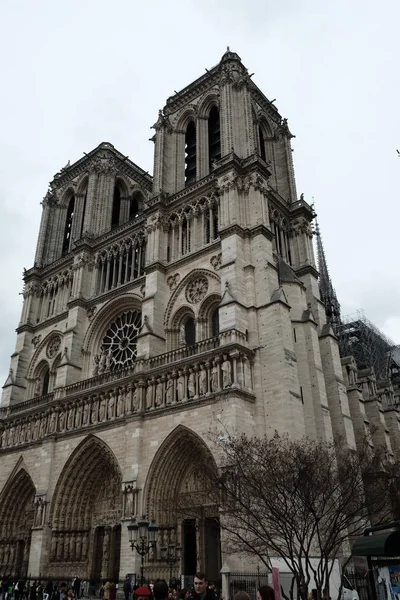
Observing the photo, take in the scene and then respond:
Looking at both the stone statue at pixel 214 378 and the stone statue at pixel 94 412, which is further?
the stone statue at pixel 94 412

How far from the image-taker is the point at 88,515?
973 inches

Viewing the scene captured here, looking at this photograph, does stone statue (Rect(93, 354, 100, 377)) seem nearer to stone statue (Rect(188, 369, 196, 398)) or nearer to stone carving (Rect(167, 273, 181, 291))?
stone carving (Rect(167, 273, 181, 291))

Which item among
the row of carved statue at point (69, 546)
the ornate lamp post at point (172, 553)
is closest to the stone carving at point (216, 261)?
the ornate lamp post at point (172, 553)

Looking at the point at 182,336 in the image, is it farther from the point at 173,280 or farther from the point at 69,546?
the point at 69,546

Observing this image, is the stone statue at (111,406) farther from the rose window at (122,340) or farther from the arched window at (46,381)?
the arched window at (46,381)

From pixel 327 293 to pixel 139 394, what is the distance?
34.8m

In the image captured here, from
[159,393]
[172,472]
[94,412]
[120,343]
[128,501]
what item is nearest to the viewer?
[128,501]

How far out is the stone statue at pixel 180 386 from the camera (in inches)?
859

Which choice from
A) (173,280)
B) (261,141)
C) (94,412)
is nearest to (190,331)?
(173,280)

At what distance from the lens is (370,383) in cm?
3262

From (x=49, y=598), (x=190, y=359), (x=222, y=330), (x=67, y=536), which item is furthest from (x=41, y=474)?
(x=222, y=330)

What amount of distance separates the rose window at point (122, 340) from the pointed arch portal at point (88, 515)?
17.0ft

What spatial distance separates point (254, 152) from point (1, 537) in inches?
962

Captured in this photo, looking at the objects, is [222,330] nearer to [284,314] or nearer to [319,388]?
[284,314]
